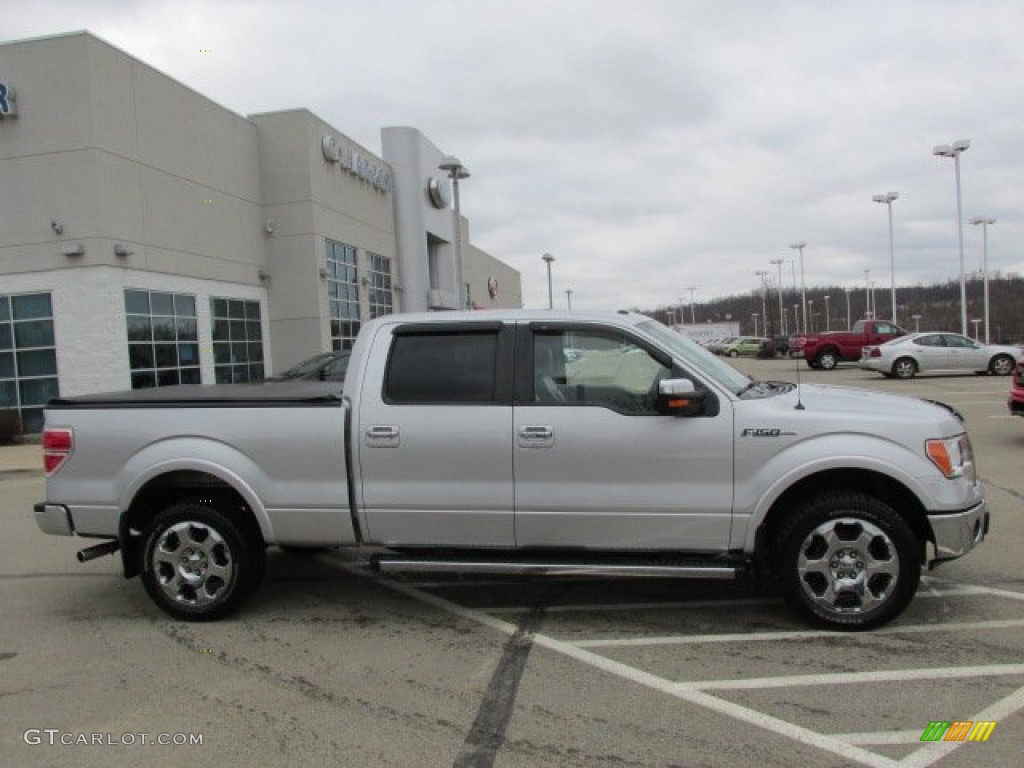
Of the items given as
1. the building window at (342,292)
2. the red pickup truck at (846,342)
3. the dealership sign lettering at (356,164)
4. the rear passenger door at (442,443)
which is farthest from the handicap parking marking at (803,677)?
the red pickup truck at (846,342)

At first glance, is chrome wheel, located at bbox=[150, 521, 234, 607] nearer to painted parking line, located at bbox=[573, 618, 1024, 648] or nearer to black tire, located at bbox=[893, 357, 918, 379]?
painted parking line, located at bbox=[573, 618, 1024, 648]

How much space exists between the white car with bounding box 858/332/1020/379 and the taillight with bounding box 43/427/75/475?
2587cm

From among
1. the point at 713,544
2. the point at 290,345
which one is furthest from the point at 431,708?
the point at 290,345

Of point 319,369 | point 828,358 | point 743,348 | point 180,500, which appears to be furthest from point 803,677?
point 743,348

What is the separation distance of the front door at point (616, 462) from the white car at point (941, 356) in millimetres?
24353

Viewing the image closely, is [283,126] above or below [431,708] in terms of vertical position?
above

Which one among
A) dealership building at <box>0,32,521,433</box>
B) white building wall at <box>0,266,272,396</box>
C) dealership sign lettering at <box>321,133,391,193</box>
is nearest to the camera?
dealership building at <box>0,32,521,433</box>

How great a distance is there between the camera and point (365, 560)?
21.8ft

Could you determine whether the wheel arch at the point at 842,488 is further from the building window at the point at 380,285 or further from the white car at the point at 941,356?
the building window at the point at 380,285

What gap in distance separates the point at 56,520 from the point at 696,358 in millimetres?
4238

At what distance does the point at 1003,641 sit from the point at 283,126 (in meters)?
24.5

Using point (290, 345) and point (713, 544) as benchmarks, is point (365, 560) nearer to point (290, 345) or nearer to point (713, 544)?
point (713, 544)

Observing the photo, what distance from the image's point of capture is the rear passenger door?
191 inches

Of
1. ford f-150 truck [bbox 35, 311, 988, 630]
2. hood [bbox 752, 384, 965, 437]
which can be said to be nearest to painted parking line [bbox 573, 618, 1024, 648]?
ford f-150 truck [bbox 35, 311, 988, 630]
